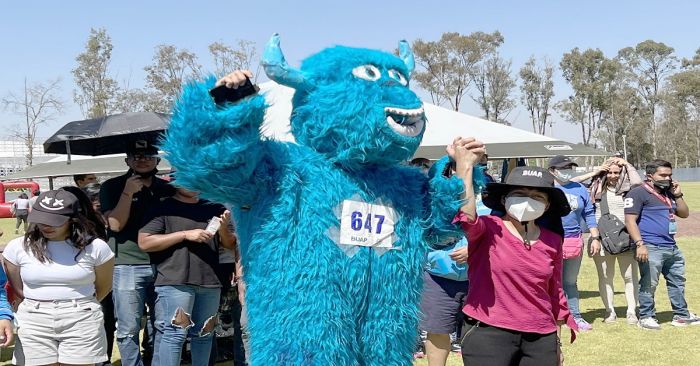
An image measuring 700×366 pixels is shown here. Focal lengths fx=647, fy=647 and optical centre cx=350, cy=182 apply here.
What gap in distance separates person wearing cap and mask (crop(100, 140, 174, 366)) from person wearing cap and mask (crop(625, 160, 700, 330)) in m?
4.79

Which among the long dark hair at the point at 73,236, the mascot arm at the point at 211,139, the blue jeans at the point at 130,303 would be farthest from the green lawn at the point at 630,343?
the mascot arm at the point at 211,139

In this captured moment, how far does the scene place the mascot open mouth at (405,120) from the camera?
2398mm

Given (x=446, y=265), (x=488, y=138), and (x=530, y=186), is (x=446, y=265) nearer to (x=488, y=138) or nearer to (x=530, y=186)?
(x=530, y=186)

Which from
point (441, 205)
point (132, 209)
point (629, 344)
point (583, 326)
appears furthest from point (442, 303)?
point (583, 326)

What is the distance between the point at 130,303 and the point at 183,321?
1.57ft

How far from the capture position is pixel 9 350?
19.8 ft

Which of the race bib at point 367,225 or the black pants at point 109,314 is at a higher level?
the race bib at point 367,225

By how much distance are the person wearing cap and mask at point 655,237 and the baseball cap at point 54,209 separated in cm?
540

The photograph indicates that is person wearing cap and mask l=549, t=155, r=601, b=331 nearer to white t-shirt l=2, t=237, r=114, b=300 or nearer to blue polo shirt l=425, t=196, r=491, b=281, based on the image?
blue polo shirt l=425, t=196, r=491, b=281

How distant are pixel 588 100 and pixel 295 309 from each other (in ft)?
176

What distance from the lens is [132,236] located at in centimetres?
444

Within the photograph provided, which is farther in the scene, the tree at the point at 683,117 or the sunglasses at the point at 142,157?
the tree at the point at 683,117

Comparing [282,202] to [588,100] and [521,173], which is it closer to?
[521,173]

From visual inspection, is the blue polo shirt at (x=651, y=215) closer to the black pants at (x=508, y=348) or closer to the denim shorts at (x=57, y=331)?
the black pants at (x=508, y=348)
